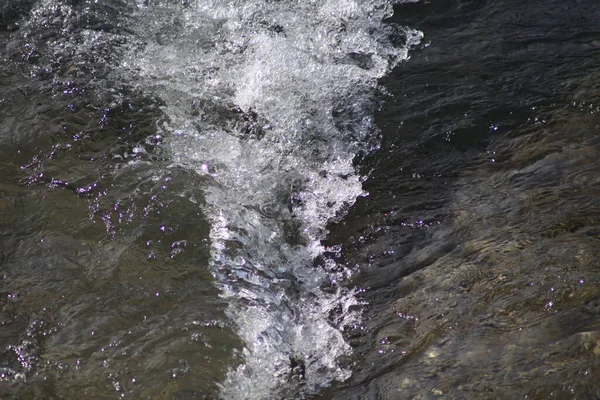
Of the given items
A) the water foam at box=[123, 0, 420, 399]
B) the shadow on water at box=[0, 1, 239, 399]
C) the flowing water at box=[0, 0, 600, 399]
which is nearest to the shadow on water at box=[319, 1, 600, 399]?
the flowing water at box=[0, 0, 600, 399]

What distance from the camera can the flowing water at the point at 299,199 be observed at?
2.57 metres

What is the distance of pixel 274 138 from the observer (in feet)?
Answer: 12.6

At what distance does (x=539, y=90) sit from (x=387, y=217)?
1.34 m

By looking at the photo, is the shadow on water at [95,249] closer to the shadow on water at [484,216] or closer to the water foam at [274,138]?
the water foam at [274,138]

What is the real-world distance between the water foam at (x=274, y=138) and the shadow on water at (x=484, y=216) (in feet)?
0.47

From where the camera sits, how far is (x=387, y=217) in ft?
11.0

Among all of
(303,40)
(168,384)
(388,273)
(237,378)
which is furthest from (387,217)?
(303,40)

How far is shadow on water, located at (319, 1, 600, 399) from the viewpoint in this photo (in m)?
2.40

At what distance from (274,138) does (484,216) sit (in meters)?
1.32

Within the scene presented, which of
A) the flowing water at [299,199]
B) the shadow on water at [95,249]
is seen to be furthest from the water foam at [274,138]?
the shadow on water at [95,249]

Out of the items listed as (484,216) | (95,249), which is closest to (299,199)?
(484,216)

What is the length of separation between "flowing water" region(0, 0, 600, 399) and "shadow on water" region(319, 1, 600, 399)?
1 centimetres

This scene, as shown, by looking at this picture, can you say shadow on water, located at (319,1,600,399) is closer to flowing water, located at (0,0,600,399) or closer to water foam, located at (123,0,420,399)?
flowing water, located at (0,0,600,399)

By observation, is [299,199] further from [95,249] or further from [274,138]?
[95,249]
